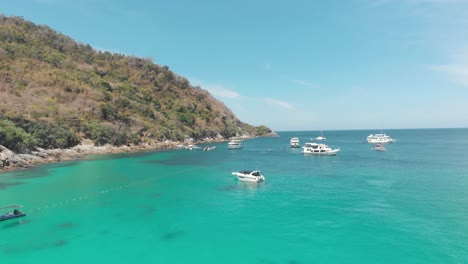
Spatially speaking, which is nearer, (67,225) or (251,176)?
(67,225)

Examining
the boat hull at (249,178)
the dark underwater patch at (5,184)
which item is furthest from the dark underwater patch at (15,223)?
the boat hull at (249,178)

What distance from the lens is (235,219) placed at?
102ft

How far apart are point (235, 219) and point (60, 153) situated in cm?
6987

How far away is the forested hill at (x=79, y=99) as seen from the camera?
282ft

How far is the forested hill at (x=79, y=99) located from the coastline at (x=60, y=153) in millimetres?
2349

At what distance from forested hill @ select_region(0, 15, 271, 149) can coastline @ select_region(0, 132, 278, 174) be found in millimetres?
2349

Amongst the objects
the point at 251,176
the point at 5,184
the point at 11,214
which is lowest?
the point at 11,214

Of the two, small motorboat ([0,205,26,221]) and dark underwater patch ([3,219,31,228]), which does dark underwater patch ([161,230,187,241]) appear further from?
small motorboat ([0,205,26,221])

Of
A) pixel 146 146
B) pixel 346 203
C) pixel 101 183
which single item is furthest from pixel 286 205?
pixel 146 146

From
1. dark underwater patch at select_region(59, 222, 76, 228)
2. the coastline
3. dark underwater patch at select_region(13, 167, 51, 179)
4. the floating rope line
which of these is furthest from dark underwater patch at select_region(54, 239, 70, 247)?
the coastline

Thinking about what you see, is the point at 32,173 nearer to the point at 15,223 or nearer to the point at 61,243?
the point at 15,223

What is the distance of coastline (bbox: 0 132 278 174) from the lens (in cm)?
6191

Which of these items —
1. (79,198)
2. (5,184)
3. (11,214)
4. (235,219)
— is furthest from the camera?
(5,184)

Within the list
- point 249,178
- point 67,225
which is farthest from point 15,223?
point 249,178
